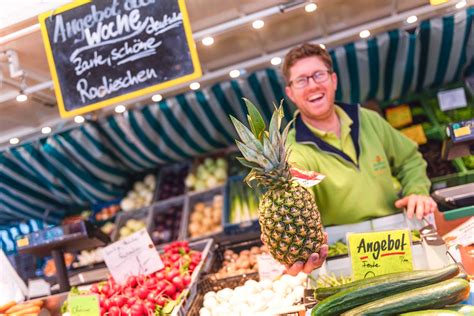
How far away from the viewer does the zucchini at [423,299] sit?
180cm

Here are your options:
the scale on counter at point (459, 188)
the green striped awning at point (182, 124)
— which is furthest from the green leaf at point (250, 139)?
the green striped awning at point (182, 124)

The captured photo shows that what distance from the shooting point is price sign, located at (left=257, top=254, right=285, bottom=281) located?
10.3 feet

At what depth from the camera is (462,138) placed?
3002 mm

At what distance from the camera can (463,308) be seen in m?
1.79

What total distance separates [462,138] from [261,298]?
1.67 m

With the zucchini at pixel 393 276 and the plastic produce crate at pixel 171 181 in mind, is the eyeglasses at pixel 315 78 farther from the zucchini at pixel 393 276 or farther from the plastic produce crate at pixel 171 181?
the plastic produce crate at pixel 171 181

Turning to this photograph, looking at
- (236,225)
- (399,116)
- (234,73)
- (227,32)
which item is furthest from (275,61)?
(399,116)

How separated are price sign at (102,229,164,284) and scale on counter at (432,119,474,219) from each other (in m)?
2.08

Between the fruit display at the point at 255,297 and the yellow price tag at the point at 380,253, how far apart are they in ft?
1.99

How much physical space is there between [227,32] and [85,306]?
300cm

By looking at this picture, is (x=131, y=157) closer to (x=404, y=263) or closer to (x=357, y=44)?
(x=357, y=44)

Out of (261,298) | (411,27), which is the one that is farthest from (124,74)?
(411,27)

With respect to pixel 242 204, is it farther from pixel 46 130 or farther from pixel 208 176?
pixel 46 130

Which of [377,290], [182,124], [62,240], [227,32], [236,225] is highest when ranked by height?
[227,32]
